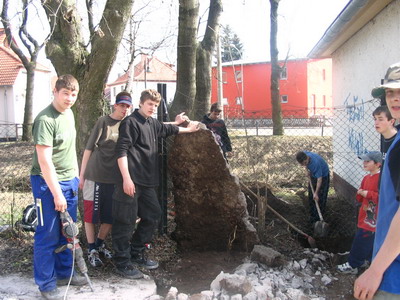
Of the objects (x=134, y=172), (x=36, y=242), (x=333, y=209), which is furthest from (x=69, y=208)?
(x=333, y=209)

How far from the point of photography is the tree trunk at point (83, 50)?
4598 mm

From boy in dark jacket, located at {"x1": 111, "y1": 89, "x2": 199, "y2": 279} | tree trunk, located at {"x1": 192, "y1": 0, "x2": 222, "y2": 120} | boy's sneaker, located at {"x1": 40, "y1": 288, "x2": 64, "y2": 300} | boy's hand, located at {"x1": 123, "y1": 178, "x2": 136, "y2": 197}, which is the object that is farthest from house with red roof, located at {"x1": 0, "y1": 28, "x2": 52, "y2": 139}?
boy's sneaker, located at {"x1": 40, "y1": 288, "x2": 64, "y2": 300}

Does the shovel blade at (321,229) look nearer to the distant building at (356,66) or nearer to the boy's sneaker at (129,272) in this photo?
the distant building at (356,66)

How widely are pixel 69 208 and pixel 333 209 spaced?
471 cm

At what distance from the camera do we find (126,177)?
13.0 feet

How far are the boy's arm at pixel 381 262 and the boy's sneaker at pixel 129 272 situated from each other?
2705mm

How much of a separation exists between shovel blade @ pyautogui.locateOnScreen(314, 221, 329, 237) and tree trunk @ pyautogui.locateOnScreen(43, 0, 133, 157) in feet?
11.6

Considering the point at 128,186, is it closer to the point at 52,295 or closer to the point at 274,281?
the point at 52,295

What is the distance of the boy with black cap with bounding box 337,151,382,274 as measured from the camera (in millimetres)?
4383

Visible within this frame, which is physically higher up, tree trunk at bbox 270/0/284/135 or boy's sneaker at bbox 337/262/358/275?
tree trunk at bbox 270/0/284/135

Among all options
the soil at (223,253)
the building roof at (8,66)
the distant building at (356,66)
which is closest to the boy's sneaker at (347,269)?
the soil at (223,253)

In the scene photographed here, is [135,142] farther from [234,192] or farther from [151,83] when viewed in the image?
[151,83]

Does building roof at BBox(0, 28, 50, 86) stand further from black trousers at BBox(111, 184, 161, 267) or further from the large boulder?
black trousers at BBox(111, 184, 161, 267)

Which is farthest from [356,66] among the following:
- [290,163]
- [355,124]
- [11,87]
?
[11,87]
